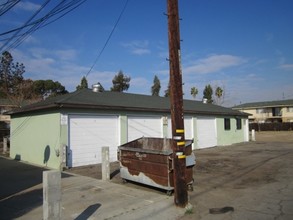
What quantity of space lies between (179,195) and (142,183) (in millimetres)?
2450

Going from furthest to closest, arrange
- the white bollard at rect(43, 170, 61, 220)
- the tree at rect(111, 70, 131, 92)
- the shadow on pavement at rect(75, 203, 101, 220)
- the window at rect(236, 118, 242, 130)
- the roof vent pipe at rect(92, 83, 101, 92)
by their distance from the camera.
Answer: the tree at rect(111, 70, 131, 92)
the window at rect(236, 118, 242, 130)
the roof vent pipe at rect(92, 83, 101, 92)
the shadow on pavement at rect(75, 203, 101, 220)
the white bollard at rect(43, 170, 61, 220)

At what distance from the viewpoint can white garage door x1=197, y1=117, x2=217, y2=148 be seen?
23.5m

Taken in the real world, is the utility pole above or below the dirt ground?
above

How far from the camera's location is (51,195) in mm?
5711

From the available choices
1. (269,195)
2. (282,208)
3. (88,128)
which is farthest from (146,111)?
(282,208)

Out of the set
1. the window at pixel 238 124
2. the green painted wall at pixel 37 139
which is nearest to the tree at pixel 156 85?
the window at pixel 238 124

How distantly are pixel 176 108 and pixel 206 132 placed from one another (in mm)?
17273

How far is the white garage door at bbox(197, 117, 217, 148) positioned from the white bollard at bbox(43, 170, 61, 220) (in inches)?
720

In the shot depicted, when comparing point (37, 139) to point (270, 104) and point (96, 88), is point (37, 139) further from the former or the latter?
point (270, 104)

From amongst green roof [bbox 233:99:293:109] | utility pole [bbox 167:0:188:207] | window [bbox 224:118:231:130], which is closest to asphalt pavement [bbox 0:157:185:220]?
utility pole [bbox 167:0:188:207]

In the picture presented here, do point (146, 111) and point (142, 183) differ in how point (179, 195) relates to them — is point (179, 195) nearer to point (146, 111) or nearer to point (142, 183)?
point (142, 183)

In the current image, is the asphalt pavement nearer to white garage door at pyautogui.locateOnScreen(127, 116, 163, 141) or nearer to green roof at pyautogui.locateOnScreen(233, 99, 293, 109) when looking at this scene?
white garage door at pyautogui.locateOnScreen(127, 116, 163, 141)

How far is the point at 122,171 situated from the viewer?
10539 mm

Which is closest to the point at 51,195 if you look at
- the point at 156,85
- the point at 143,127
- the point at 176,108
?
the point at 176,108
